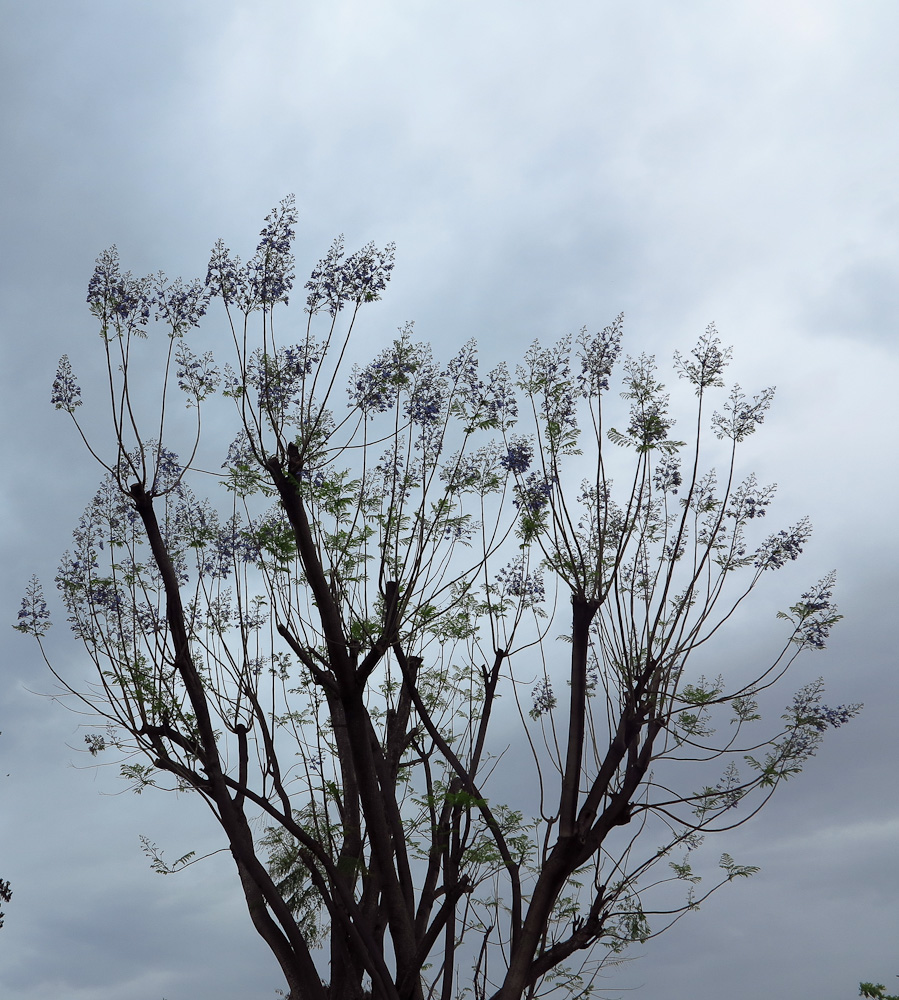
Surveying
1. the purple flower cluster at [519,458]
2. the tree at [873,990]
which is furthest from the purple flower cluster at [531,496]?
the tree at [873,990]

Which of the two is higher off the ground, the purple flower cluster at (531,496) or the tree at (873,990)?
the purple flower cluster at (531,496)

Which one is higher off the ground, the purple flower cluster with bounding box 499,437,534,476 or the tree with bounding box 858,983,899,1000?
the purple flower cluster with bounding box 499,437,534,476

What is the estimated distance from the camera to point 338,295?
7586 mm

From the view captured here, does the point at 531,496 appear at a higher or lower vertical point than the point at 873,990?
higher

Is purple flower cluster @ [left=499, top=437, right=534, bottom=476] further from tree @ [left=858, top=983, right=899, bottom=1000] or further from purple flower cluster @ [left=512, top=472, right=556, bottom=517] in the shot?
tree @ [left=858, top=983, right=899, bottom=1000]

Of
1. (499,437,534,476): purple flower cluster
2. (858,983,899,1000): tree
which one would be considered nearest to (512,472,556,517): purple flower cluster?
(499,437,534,476): purple flower cluster

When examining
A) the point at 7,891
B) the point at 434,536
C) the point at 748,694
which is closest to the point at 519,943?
the point at 748,694

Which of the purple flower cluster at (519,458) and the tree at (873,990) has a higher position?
the purple flower cluster at (519,458)

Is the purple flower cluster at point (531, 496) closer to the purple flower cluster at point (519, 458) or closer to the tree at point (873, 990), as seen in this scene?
the purple flower cluster at point (519, 458)

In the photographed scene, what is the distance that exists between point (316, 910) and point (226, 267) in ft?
25.3

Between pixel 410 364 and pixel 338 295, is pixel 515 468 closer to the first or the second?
pixel 410 364

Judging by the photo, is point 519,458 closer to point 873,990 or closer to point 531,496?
point 531,496

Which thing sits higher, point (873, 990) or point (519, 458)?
point (519, 458)

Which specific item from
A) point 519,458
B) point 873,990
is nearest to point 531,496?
point 519,458
